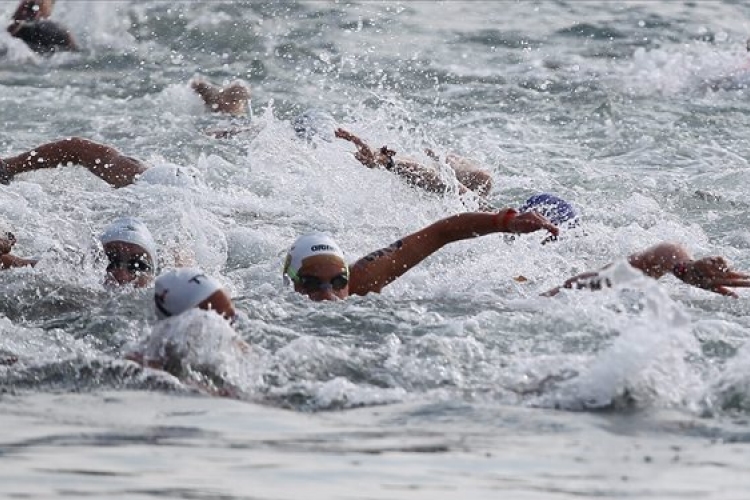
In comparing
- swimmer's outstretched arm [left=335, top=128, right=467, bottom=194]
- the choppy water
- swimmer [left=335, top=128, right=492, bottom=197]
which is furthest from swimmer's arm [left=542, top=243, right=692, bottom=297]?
swimmer's outstretched arm [left=335, top=128, right=467, bottom=194]

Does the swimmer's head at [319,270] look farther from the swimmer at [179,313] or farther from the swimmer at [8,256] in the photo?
the swimmer at [8,256]

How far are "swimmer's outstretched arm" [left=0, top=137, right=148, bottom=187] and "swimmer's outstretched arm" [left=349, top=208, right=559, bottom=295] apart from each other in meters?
3.23

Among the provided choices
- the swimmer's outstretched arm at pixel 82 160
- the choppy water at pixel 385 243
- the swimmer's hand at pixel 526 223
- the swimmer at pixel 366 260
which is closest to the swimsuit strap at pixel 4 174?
the swimmer's outstretched arm at pixel 82 160

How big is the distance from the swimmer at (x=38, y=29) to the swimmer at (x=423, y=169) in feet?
22.3

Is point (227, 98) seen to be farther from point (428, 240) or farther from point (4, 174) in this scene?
point (428, 240)

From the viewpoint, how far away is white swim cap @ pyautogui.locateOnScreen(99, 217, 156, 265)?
945cm

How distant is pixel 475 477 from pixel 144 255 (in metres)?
4.02

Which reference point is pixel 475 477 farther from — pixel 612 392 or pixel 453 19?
pixel 453 19

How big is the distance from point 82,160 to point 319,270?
3623 mm

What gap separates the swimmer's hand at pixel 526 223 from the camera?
8.25 metres

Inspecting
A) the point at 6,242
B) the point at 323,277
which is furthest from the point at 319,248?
the point at 6,242

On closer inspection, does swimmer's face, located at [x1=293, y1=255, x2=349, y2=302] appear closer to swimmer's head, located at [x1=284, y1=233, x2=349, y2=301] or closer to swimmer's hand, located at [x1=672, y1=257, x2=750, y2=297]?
swimmer's head, located at [x1=284, y1=233, x2=349, y2=301]

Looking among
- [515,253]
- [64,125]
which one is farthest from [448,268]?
[64,125]

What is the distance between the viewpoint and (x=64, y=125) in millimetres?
15523
